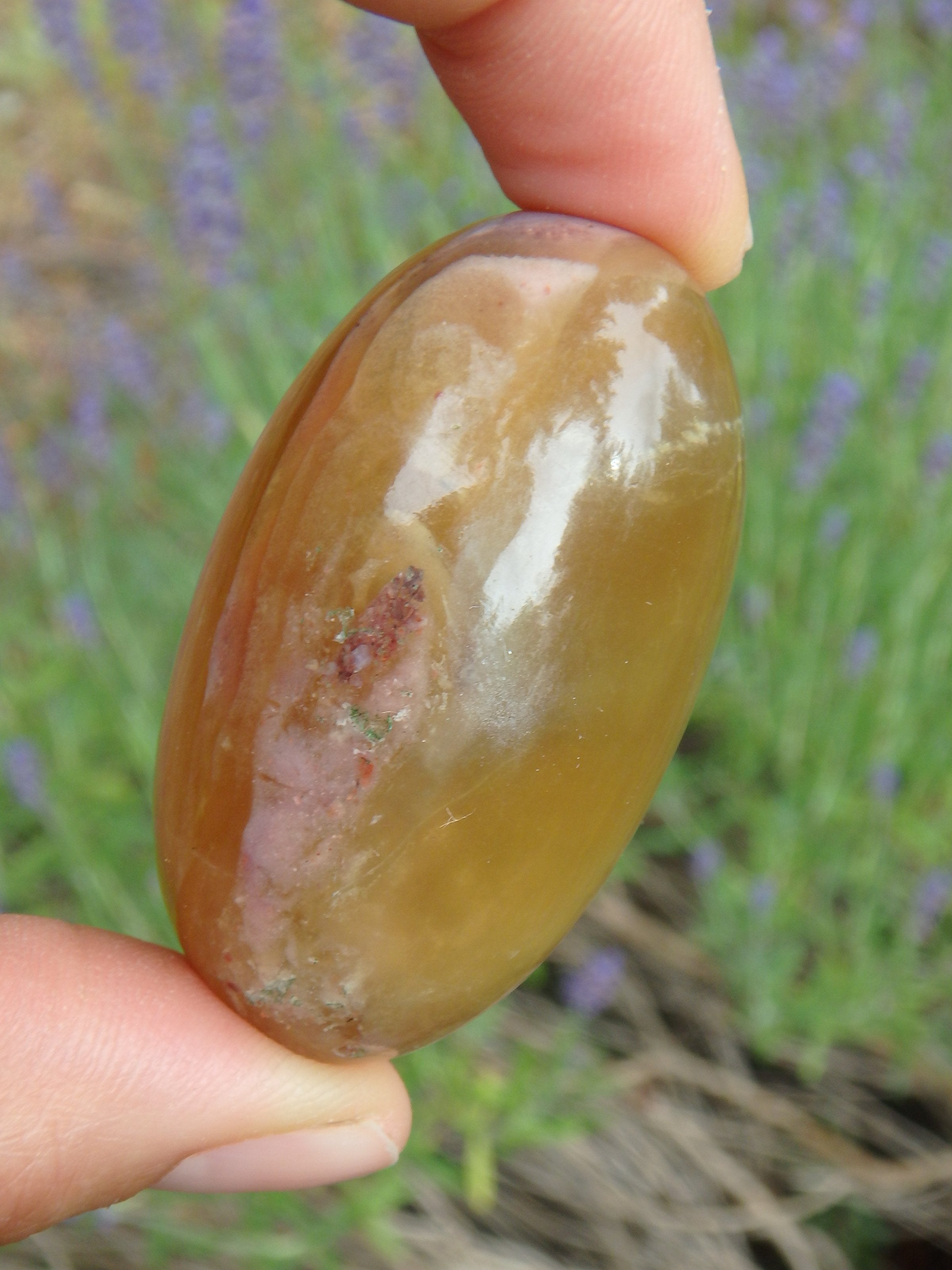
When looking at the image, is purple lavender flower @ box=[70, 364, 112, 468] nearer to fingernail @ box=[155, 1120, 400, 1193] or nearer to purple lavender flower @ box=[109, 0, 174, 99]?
purple lavender flower @ box=[109, 0, 174, 99]

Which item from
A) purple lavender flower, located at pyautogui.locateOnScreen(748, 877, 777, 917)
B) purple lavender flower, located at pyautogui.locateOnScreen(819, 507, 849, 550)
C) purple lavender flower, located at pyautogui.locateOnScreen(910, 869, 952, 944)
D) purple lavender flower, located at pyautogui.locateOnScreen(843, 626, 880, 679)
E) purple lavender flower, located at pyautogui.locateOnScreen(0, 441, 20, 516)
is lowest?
purple lavender flower, located at pyautogui.locateOnScreen(910, 869, 952, 944)

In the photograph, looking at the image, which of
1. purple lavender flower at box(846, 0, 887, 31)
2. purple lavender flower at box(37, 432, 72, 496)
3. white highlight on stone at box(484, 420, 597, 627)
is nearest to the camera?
white highlight on stone at box(484, 420, 597, 627)

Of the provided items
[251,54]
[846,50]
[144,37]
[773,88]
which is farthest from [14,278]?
[846,50]

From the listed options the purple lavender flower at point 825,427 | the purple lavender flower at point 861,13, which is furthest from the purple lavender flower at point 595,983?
the purple lavender flower at point 861,13

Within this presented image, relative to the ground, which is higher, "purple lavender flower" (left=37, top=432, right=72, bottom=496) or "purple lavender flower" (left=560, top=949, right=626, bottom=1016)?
"purple lavender flower" (left=37, top=432, right=72, bottom=496)

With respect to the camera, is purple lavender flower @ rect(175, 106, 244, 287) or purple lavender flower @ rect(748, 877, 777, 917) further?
purple lavender flower @ rect(175, 106, 244, 287)

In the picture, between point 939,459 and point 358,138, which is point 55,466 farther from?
Result: point 939,459

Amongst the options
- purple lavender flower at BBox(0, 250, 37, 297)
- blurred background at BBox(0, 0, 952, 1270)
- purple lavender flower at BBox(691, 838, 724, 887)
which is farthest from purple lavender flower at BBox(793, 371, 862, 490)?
purple lavender flower at BBox(0, 250, 37, 297)

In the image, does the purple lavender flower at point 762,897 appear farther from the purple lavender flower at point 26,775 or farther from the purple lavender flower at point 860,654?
the purple lavender flower at point 26,775
